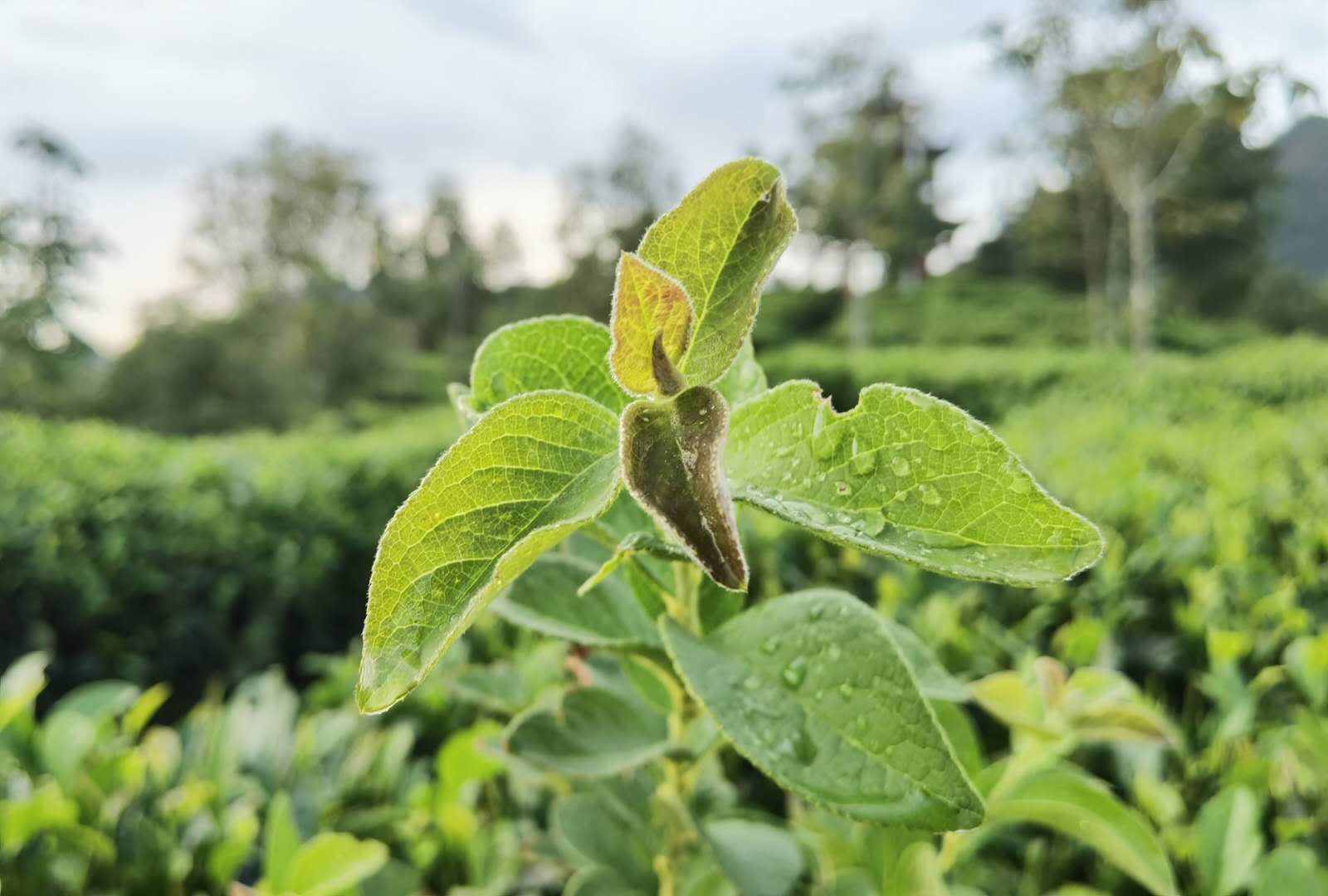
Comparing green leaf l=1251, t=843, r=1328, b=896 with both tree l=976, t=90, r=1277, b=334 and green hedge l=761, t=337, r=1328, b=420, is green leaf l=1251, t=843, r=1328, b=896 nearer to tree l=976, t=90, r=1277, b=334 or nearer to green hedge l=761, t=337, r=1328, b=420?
green hedge l=761, t=337, r=1328, b=420

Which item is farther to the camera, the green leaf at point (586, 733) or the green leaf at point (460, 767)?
the green leaf at point (460, 767)

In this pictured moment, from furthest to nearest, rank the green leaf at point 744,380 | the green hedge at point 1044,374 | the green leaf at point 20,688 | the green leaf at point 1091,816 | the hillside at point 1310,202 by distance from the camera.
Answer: the hillside at point 1310,202
the green hedge at point 1044,374
the green leaf at point 20,688
the green leaf at point 1091,816
the green leaf at point 744,380

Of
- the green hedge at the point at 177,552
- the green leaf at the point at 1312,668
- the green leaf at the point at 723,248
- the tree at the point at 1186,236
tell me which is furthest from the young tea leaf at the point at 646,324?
the tree at the point at 1186,236

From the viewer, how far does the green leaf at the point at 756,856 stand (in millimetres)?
788

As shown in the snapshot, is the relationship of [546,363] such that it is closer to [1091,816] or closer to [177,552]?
[1091,816]

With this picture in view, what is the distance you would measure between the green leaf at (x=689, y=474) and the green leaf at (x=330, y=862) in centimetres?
61

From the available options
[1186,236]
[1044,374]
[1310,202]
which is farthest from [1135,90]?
[1310,202]

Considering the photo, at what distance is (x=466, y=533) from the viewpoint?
1.58 feet

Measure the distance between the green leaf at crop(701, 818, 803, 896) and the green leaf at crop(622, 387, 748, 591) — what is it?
0.45 meters

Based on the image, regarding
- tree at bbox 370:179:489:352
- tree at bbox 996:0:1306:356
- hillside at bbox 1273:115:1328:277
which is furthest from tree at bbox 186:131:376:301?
hillside at bbox 1273:115:1328:277

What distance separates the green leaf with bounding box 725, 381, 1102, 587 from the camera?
0.48 meters

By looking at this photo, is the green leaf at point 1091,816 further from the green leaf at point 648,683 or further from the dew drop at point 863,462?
the dew drop at point 863,462

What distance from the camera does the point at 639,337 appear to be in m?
0.53

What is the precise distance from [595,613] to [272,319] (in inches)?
1226
